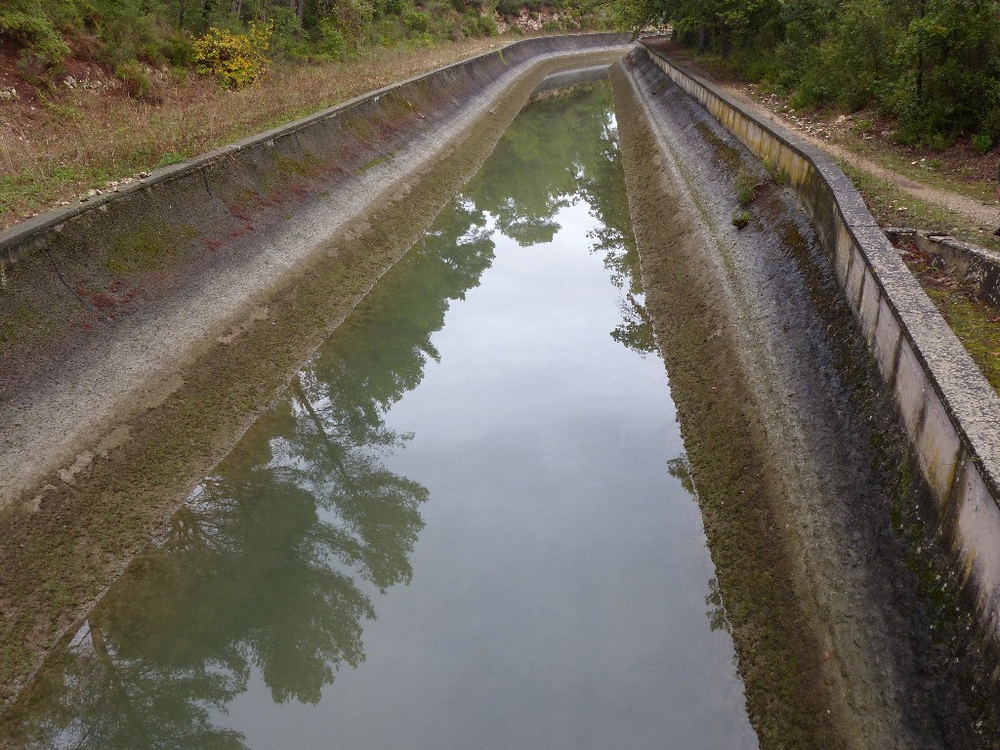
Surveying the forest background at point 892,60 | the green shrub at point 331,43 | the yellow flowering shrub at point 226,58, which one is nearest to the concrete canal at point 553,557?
the forest background at point 892,60

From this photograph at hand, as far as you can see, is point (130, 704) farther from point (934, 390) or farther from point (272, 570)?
point (934, 390)

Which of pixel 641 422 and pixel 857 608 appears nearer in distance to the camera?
pixel 857 608

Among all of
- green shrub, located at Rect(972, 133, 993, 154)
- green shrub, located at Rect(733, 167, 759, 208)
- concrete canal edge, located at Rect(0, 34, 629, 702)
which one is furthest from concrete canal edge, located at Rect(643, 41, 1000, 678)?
concrete canal edge, located at Rect(0, 34, 629, 702)

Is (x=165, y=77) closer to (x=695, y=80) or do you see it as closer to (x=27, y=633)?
(x=695, y=80)

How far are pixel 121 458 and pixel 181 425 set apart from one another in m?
0.94

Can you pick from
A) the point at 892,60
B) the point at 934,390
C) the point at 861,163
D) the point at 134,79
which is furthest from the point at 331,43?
the point at 934,390

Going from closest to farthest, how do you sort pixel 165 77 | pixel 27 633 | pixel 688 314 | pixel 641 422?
pixel 27 633
pixel 641 422
pixel 688 314
pixel 165 77

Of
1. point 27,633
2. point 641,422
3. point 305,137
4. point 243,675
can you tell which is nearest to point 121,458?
point 27,633

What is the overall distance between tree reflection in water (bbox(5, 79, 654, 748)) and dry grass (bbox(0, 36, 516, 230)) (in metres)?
3.92

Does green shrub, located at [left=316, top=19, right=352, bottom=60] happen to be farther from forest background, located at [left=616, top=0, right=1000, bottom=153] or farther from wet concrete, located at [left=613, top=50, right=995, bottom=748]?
wet concrete, located at [left=613, top=50, right=995, bottom=748]

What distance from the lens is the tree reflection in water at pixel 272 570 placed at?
245 inches

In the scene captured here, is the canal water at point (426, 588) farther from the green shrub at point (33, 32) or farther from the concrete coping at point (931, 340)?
the green shrub at point (33, 32)

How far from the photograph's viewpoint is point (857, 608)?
622cm

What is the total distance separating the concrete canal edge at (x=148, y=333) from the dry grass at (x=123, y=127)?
29.0 inches
